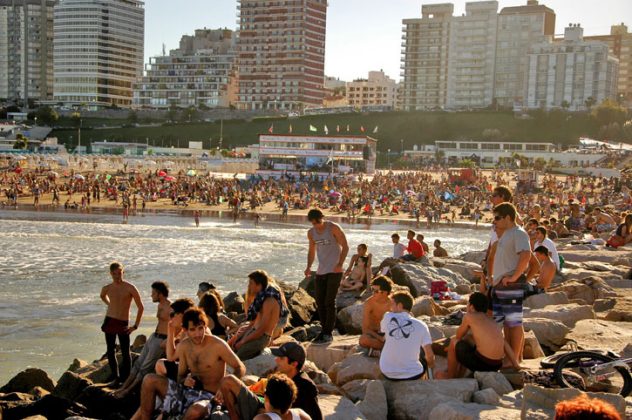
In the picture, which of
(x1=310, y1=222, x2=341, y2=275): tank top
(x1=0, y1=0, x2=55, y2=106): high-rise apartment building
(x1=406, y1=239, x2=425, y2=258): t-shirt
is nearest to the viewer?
(x1=310, y1=222, x2=341, y2=275): tank top

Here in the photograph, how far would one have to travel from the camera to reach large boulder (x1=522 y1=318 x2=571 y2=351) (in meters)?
8.76

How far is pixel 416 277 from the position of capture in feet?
42.9

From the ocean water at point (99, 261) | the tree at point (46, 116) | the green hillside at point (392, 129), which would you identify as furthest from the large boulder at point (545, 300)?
the tree at point (46, 116)

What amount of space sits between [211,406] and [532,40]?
5204 inches

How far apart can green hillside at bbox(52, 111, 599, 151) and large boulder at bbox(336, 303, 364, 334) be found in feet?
317

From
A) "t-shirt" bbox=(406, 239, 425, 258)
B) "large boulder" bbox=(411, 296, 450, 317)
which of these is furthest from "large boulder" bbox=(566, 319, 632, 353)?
"t-shirt" bbox=(406, 239, 425, 258)

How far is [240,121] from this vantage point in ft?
422

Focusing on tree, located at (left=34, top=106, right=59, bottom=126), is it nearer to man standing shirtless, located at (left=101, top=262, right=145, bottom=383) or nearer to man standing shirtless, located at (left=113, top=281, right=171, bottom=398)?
man standing shirtless, located at (left=101, top=262, right=145, bottom=383)

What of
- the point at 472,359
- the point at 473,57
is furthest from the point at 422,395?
the point at 473,57

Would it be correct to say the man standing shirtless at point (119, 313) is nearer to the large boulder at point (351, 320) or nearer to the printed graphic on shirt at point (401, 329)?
the large boulder at point (351, 320)

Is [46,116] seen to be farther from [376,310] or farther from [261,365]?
[261,365]

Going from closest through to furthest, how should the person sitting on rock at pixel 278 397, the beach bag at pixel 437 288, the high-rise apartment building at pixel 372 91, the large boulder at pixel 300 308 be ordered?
the person sitting on rock at pixel 278 397
the large boulder at pixel 300 308
the beach bag at pixel 437 288
the high-rise apartment building at pixel 372 91

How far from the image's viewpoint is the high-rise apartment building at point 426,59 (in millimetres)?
136375

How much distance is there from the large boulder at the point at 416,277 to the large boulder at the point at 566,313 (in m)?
2.90
